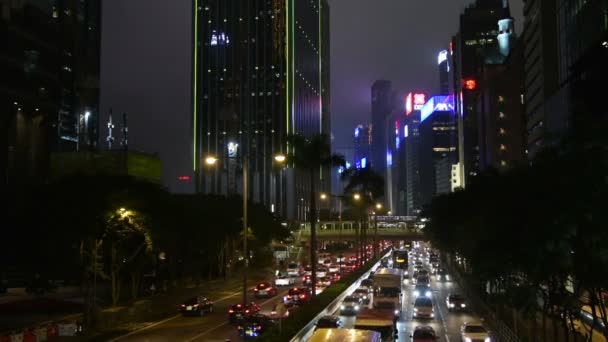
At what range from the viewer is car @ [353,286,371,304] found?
4873 cm

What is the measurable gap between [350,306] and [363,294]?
6873mm

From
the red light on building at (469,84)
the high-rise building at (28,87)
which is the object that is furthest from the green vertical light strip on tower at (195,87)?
the high-rise building at (28,87)

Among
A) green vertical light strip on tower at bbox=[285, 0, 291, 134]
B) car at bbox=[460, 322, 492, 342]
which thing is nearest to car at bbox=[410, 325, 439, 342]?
car at bbox=[460, 322, 492, 342]

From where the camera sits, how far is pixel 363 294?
50.2 metres

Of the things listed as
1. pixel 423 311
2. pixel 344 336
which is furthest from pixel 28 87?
pixel 344 336

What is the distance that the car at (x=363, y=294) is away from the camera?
48.7 metres

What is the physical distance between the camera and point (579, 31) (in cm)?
7119

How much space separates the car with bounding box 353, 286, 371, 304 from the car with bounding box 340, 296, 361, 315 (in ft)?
7.79

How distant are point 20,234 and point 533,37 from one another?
3209 inches

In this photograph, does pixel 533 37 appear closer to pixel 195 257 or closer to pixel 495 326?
pixel 195 257

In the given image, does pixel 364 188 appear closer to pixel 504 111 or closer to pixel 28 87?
pixel 28 87

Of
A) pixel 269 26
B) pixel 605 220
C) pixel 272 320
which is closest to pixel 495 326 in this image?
pixel 272 320

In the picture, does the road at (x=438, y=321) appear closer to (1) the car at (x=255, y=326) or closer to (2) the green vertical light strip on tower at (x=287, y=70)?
(1) the car at (x=255, y=326)

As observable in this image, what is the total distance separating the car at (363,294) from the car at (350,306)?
7.79 ft
